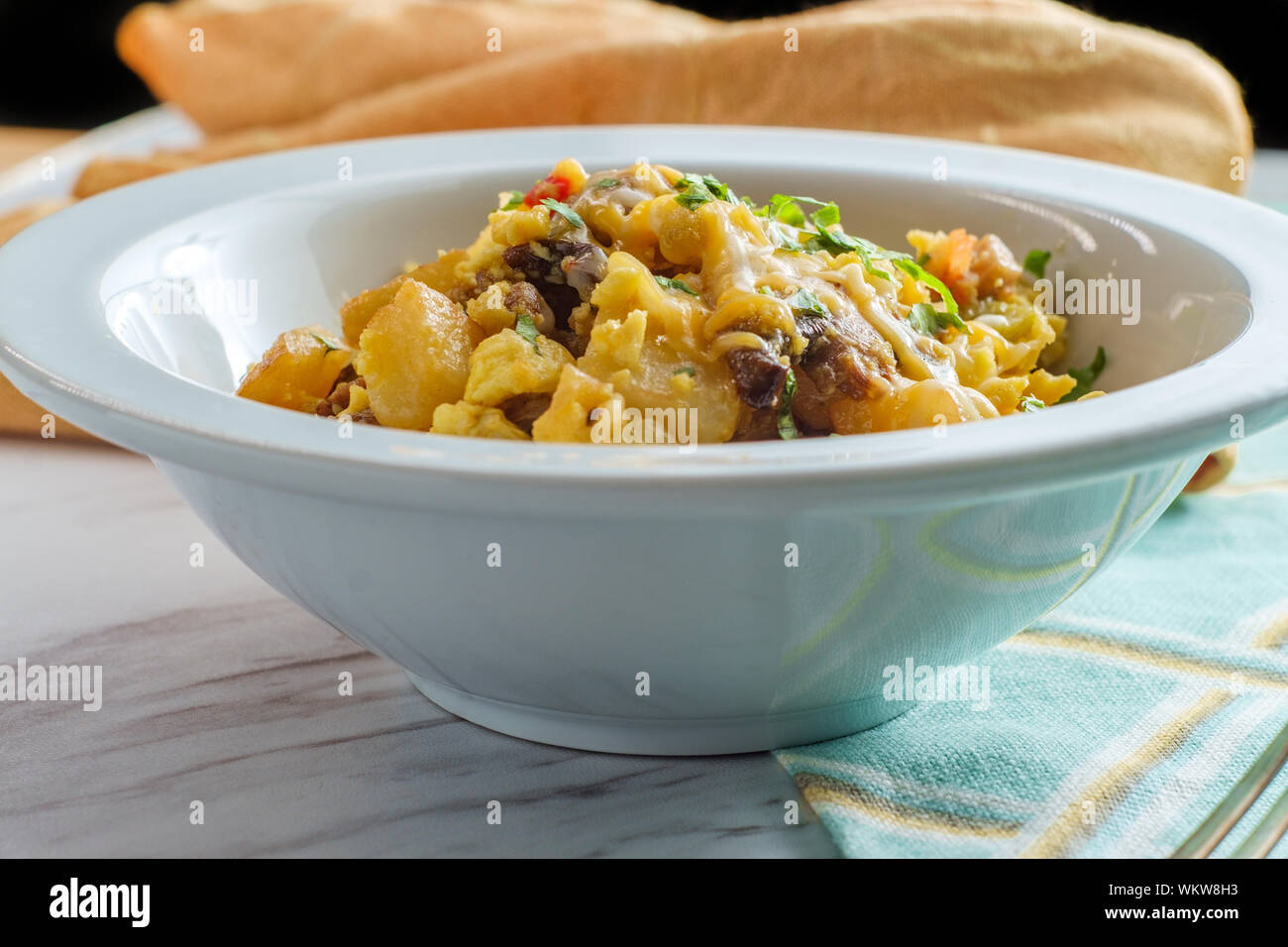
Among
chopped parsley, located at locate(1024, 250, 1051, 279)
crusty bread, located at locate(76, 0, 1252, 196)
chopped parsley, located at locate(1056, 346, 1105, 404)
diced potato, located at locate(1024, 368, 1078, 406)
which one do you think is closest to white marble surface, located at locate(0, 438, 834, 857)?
diced potato, located at locate(1024, 368, 1078, 406)

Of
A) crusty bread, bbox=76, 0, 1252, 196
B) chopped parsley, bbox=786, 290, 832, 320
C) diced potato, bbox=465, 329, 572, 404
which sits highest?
crusty bread, bbox=76, 0, 1252, 196

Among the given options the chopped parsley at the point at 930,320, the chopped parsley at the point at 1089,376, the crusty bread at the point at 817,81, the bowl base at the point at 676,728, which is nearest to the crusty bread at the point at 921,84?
the crusty bread at the point at 817,81

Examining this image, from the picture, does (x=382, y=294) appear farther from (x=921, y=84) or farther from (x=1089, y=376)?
(x=921, y=84)

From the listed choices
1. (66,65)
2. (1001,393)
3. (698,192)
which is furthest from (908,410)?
(66,65)

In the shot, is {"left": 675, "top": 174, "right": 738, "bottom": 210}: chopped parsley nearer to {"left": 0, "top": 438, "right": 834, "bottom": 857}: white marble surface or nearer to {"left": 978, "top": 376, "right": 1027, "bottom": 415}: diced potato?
{"left": 978, "top": 376, "right": 1027, "bottom": 415}: diced potato

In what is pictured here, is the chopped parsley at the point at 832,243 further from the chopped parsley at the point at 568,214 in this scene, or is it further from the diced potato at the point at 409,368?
the diced potato at the point at 409,368

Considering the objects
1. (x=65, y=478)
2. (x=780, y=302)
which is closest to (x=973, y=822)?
(x=780, y=302)
